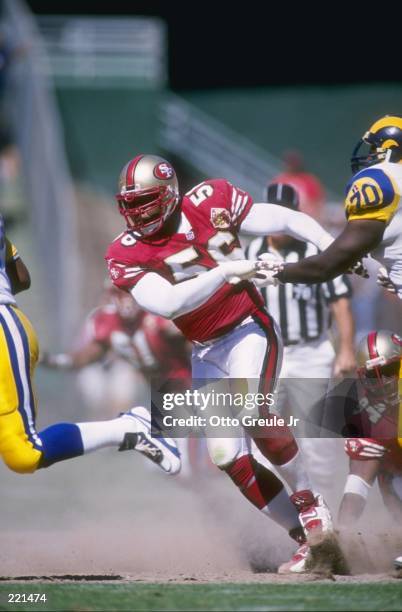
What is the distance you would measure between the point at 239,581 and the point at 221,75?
14.3 m

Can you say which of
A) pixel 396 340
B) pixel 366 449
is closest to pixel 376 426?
pixel 366 449

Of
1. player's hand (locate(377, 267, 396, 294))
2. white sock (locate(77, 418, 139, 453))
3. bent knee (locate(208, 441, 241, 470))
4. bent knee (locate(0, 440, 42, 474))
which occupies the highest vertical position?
player's hand (locate(377, 267, 396, 294))

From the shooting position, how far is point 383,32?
19609 millimetres

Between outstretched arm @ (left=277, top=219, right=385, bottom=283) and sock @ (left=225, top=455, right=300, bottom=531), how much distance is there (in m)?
1.12

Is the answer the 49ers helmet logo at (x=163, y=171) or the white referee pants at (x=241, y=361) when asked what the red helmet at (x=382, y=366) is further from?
the 49ers helmet logo at (x=163, y=171)

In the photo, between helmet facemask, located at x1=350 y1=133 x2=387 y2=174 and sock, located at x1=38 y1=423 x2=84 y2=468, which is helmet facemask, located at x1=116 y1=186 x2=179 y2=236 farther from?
sock, located at x1=38 y1=423 x2=84 y2=468

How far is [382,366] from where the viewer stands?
654cm

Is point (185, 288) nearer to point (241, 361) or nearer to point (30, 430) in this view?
point (241, 361)

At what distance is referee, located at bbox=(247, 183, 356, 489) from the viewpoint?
805 centimetres

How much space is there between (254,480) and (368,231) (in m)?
1.56

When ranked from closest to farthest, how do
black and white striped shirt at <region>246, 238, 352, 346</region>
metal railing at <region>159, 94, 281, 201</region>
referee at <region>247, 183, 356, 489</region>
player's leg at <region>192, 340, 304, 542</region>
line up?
1. player's leg at <region>192, 340, 304, 542</region>
2. referee at <region>247, 183, 356, 489</region>
3. black and white striped shirt at <region>246, 238, 352, 346</region>
4. metal railing at <region>159, 94, 281, 201</region>

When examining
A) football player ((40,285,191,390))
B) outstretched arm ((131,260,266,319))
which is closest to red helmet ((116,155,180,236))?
outstretched arm ((131,260,266,319))

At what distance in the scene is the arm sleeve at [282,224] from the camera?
6672mm

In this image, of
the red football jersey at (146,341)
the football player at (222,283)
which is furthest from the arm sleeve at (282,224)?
the red football jersey at (146,341)
